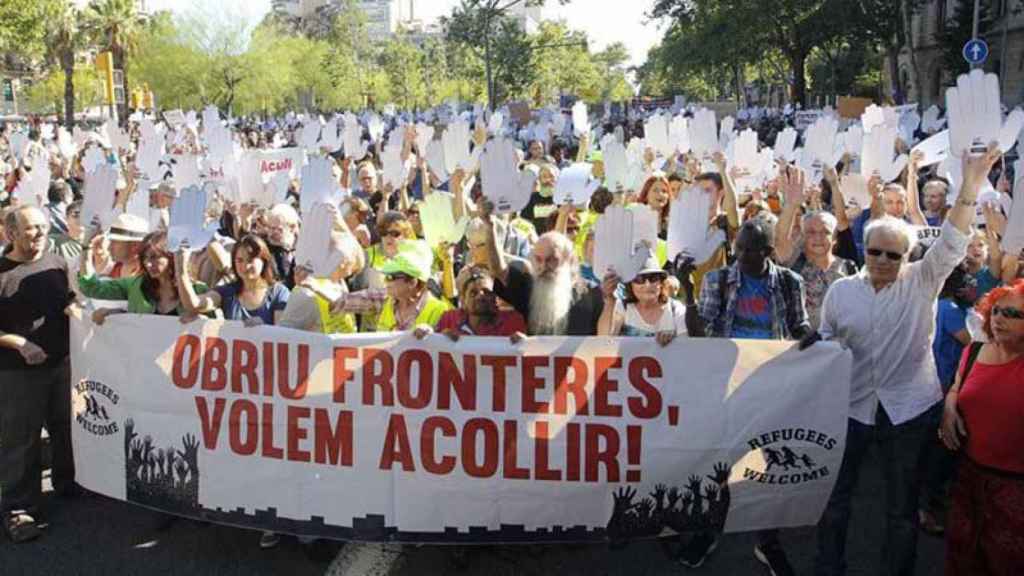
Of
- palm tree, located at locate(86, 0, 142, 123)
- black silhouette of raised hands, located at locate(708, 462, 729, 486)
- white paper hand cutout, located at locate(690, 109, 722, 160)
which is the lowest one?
black silhouette of raised hands, located at locate(708, 462, 729, 486)

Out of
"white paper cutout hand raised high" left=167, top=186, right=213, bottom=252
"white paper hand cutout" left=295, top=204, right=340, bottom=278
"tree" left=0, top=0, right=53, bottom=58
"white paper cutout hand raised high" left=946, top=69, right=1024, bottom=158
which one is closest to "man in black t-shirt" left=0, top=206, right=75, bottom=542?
"white paper cutout hand raised high" left=167, top=186, right=213, bottom=252

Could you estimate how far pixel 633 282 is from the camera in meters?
4.50

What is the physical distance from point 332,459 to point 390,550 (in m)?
0.60

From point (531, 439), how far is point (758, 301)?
1138 millimetres

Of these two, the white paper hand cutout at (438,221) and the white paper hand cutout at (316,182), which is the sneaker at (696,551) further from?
the white paper hand cutout at (316,182)

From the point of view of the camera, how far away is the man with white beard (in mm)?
4578

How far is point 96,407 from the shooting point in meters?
4.62

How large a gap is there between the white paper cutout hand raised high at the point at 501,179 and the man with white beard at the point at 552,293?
0.82 m

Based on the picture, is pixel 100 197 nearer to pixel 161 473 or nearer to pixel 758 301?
pixel 161 473

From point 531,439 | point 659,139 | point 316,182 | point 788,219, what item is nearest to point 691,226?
point 788,219

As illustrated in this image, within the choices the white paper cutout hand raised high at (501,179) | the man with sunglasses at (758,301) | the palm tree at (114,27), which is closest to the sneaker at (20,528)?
the white paper cutout hand raised high at (501,179)

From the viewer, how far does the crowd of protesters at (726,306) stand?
3658mm

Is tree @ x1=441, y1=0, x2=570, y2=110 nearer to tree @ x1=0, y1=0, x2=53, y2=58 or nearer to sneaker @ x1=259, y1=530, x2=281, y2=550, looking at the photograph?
tree @ x1=0, y1=0, x2=53, y2=58

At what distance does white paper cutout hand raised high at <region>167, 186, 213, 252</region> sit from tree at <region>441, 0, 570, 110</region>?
107 feet
